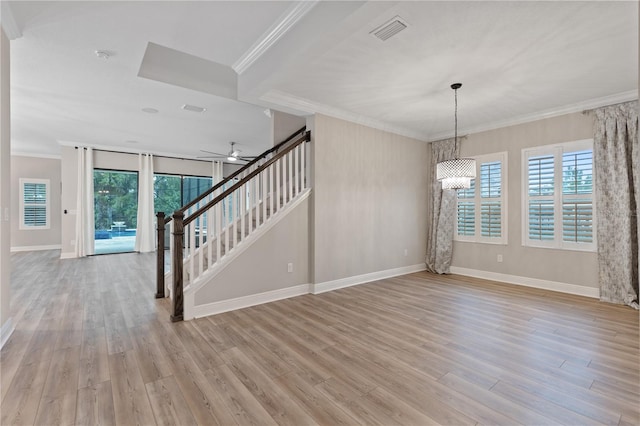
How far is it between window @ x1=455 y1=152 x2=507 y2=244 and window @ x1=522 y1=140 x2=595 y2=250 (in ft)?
1.12

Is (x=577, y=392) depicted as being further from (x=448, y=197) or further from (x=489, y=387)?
(x=448, y=197)

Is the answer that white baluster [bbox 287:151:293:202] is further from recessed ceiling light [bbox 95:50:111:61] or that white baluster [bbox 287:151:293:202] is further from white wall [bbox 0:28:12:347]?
white wall [bbox 0:28:12:347]

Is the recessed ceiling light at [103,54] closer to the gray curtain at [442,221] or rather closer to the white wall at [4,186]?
the white wall at [4,186]

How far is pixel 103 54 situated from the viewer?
3.19m

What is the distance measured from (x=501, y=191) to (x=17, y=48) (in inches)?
266

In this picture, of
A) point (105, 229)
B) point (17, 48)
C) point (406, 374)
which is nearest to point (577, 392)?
point (406, 374)

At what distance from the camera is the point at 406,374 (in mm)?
2197

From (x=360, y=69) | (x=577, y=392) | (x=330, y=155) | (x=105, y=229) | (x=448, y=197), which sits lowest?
(x=577, y=392)

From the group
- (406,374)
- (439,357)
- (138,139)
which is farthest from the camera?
(138,139)

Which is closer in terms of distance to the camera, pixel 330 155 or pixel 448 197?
pixel 330 155

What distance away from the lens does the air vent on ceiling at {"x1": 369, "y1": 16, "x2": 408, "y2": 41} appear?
95.9 inches

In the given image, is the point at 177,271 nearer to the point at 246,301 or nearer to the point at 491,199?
the point at 246,301

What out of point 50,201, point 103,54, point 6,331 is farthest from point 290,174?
point 50,201

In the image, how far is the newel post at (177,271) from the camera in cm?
324
